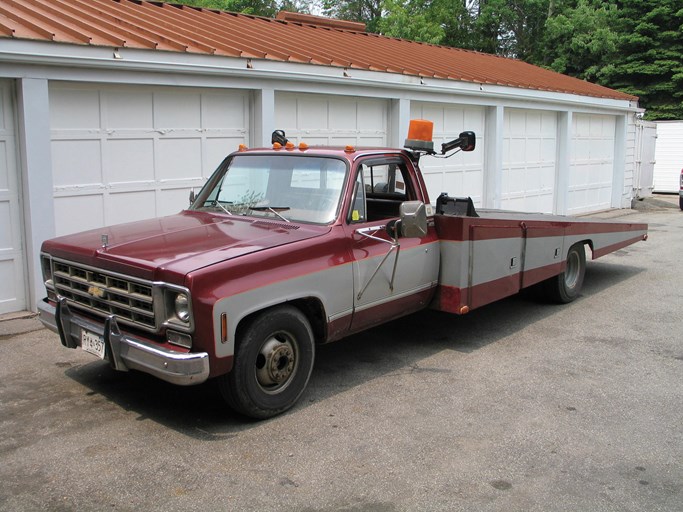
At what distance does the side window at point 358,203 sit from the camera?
5.71 m

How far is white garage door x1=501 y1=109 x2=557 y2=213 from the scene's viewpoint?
15.7 metres

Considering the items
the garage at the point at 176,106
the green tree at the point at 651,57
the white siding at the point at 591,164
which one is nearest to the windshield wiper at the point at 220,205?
the garage at the point at 176,106

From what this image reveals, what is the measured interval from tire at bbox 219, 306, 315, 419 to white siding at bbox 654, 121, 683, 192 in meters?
23.6

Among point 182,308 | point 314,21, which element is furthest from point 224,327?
point 314,21

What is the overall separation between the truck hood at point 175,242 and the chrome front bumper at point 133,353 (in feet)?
1.42

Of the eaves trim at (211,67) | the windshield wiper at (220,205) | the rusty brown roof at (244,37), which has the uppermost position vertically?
the rusty brown roof at (244,37)

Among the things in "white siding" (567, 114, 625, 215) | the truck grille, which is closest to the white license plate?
the truck grille

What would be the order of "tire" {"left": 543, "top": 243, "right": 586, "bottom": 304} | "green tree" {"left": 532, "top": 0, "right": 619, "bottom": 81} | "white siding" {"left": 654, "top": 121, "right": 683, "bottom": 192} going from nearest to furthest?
"tire" {"left": 543, "top": 243, "right": 586, "bottom": 304} → "white siding" {"left": 654, "top": 121, "right": 683, "bottom": 192} → "green tree" {"left": 532, "top": 0, "right": 619, "bottom": 81}

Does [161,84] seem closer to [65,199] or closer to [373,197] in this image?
[65,199]

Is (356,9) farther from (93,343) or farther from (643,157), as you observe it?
(93,343)

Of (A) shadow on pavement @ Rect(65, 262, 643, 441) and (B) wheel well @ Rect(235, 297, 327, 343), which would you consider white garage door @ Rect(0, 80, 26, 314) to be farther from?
(B) wheel well @ Rect(235, 297, 327, 343)

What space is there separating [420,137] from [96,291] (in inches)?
132

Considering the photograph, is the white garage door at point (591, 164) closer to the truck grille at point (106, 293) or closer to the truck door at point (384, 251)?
the truck door at point (384, 251)

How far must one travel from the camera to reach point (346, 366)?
6273 mm
